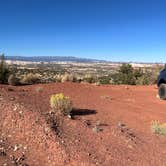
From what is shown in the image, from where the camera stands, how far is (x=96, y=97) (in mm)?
16016

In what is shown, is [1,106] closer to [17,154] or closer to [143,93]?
[17,154]

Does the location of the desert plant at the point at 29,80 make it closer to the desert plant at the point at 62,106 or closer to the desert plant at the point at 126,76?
the desert plant at the point at 126,76

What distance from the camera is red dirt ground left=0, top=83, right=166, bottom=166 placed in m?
7.77

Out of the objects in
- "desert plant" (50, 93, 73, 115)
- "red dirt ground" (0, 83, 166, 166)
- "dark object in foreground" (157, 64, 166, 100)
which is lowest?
"red dirt ground" (0, 83, 166, 166)

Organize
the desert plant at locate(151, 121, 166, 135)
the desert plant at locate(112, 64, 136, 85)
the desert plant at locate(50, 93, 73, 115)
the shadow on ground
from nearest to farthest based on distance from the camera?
the desert plant at locate(151, 121, 166, 135) < the desert plant at locate(50, 93, 73, 115) < the shadow on ground < the desert plant at locate(112, 64, 136, 85)

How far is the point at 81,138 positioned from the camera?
29.5ft

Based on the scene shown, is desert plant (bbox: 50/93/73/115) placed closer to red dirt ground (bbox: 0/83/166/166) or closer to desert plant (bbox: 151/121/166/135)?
red dirt ground (bbox: 0/83/166/166)

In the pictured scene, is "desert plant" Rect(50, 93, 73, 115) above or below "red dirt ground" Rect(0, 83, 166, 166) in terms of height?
above

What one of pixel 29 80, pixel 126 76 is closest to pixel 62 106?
pixel 29 80

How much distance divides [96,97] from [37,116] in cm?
653

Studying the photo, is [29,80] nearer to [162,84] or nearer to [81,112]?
[162,84]

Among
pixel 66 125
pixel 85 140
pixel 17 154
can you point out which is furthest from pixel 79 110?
pixel 17 154

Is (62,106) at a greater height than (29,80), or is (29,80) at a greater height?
(62,106)

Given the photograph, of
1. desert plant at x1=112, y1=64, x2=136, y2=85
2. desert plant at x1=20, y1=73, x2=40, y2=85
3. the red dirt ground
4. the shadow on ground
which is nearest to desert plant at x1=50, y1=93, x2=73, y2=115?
the red dirt ground
